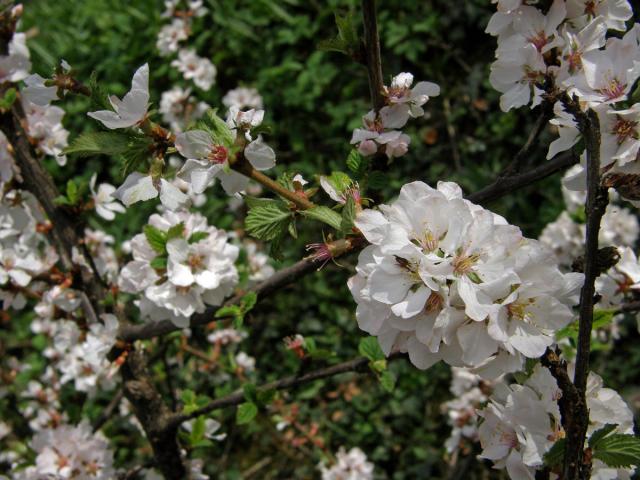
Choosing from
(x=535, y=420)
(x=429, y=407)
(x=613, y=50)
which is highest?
(x=613, y=50)

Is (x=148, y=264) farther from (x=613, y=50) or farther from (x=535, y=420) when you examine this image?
(x=613, y=50)

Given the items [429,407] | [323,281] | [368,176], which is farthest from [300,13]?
[368,176]

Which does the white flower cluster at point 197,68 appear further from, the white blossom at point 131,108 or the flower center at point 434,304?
the flower center at point 434,304

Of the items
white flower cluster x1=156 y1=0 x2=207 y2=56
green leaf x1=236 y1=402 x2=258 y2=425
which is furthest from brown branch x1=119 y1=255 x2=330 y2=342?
white flower cluster x1=156 y1=0 x2=207 y2=56

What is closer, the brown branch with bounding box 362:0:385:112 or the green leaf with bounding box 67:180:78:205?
the brown branch with bounding box 362:0:385:112

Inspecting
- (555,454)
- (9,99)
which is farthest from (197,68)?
(555,454)

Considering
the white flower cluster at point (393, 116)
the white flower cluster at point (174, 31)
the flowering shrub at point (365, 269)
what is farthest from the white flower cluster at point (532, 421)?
the white flower cluster at point (174, 31)

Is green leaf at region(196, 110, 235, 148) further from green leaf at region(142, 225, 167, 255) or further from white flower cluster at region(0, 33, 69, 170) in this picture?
green leaf at region(142, 225, 167, 255)
